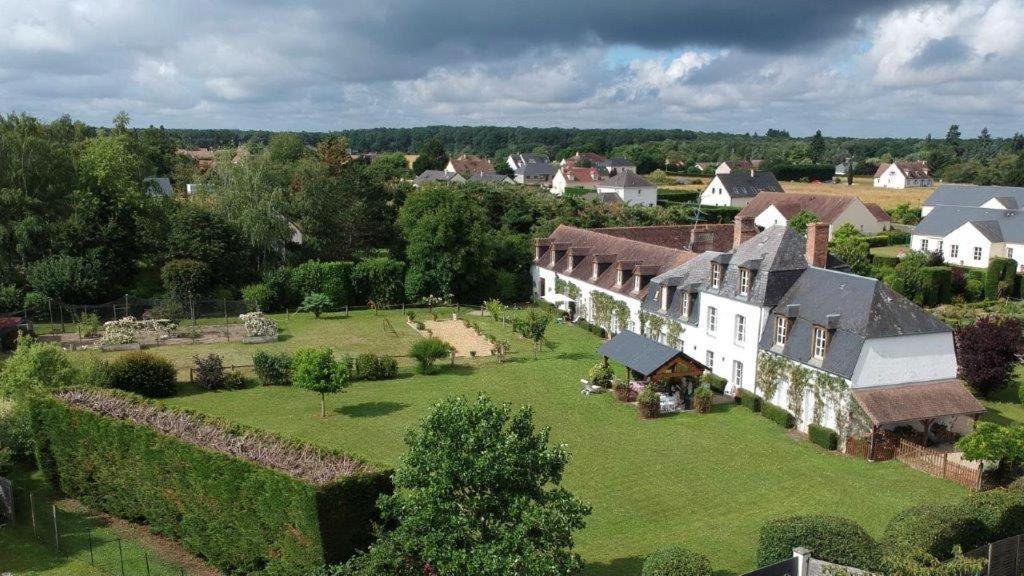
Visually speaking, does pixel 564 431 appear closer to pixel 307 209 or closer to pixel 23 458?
pixel 23 458

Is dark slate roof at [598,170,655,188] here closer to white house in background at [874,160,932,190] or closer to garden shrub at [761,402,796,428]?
white house in background at [874,160,932,190]

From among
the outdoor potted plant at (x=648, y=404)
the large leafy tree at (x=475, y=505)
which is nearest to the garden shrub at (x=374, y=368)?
the outdoor potted plant at (x=648, y=404)

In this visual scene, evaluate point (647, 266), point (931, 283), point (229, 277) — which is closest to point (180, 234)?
point (229, 277)

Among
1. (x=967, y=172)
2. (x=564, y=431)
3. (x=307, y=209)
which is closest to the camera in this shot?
(x=564, y=431)

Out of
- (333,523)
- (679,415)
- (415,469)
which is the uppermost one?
(415,469)

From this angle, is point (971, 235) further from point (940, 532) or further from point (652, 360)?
point (940, 532)

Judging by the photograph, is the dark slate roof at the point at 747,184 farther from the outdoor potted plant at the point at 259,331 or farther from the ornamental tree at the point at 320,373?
the ornamental tree at the point at 320,373

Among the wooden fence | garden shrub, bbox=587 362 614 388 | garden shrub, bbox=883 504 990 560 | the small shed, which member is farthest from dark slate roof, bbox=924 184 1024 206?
garden shrub, bbox=883 504 990 560
